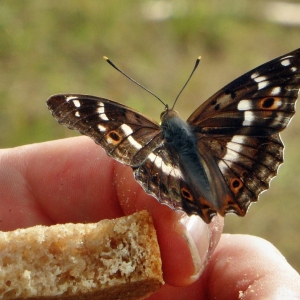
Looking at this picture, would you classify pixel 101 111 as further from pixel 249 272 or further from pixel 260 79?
pixel 249 272

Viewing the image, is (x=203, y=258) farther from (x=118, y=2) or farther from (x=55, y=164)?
(x=118, y=2)

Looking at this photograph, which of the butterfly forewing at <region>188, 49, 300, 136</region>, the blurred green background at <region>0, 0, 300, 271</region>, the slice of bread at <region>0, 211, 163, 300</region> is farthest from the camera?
the blurred green background at <region>0, 0, 300, 271</region>

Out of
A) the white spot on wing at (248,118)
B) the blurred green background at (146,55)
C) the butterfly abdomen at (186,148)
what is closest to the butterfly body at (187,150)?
the butterfly abdomen at (186,148)

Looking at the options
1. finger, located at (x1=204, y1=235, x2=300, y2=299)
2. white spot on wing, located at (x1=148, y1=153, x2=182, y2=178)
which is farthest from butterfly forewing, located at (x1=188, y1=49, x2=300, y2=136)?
finger, located at (x1=204, y1=235, x2=300, y2=299)

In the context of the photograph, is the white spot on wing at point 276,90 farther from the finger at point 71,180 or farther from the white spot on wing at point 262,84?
the finger at point 71,180

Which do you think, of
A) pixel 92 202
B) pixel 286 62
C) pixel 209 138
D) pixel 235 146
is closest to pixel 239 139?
pixel 235 146

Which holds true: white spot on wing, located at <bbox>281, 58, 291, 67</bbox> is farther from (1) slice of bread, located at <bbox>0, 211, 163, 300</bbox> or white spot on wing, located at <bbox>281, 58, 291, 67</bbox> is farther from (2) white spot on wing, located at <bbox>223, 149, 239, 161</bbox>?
(1) slice of bread, located at <bbox>0, 211, 163, 300</bbox>
